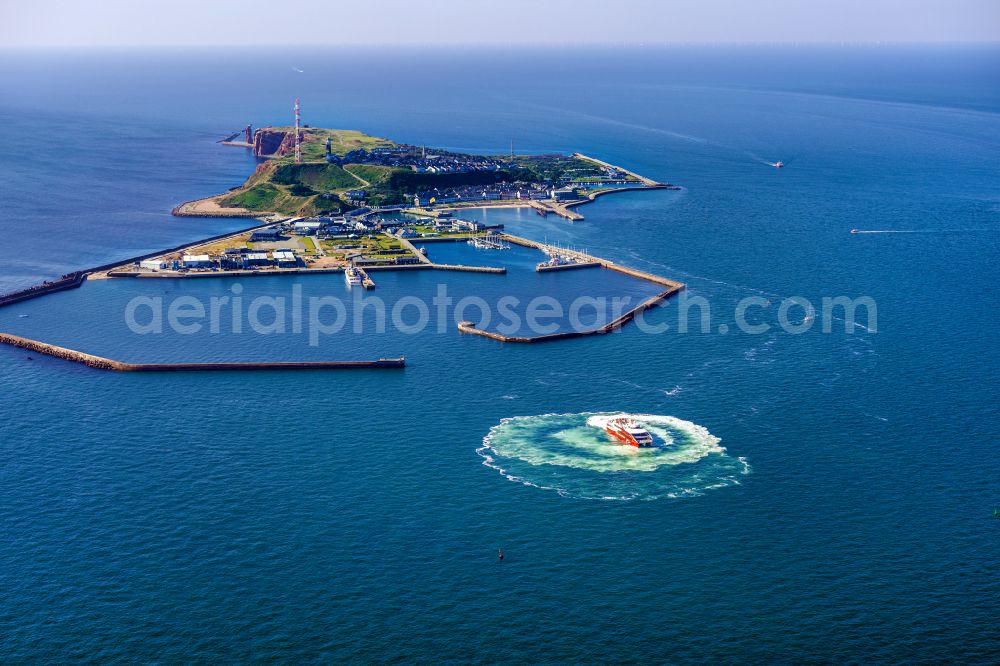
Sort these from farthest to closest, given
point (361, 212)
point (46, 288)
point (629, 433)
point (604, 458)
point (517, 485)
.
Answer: point (361, 212) → point (46, 288) → point (629, 433) → point (604, 458) → point (517, 485)

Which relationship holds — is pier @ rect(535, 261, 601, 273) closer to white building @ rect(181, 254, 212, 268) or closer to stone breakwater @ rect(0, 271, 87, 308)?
white building @ rect(181, 254, 212, 268)

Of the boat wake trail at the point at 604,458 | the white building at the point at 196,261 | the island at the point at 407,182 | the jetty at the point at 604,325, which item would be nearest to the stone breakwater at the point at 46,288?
the white building at the point at 196,261

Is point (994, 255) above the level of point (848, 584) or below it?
above

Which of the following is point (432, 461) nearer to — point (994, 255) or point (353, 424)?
point (353, 424)

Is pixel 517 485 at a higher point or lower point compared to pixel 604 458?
lower

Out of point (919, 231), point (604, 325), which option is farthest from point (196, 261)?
point (919, 231)

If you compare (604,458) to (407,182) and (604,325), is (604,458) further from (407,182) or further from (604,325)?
(407,182)

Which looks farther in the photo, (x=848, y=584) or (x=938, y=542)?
(x=938, y=542)

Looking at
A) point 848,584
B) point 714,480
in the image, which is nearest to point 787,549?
point 848,584
